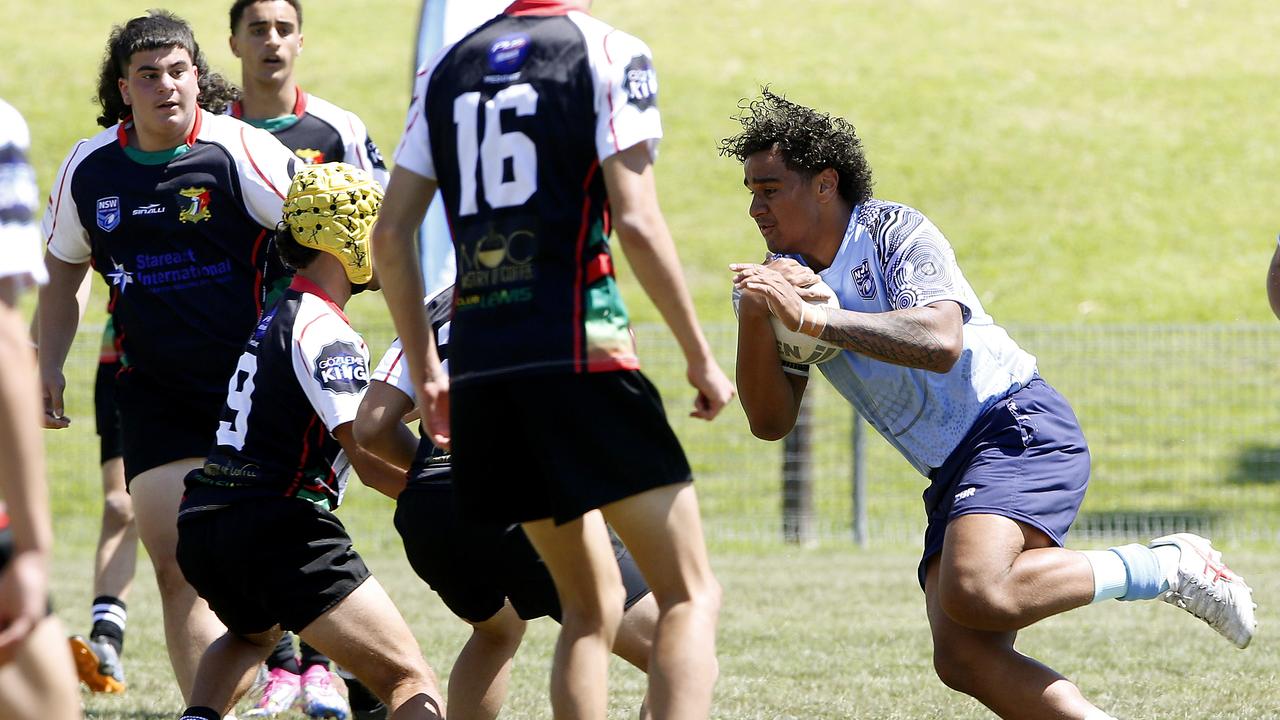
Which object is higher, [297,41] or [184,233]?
[297,41]

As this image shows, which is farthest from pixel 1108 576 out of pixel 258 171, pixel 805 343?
pixel 258 171

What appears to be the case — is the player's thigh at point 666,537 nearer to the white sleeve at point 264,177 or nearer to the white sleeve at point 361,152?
the white sleeve at point 264,177

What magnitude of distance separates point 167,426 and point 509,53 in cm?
235

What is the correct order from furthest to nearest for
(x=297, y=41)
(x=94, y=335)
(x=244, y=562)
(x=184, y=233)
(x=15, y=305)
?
(x=94, y=335) < (x=297, y=41) < (x=184, y=233) < (x=244, y=562) < (x=15, y=305)

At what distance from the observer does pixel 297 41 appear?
21.8 ft

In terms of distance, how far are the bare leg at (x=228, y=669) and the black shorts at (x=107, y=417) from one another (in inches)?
123

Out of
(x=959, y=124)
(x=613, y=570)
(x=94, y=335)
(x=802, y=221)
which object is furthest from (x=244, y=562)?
(x=959, y=124)

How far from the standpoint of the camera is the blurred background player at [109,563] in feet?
20.5

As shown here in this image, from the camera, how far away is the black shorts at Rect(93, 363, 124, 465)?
737cm

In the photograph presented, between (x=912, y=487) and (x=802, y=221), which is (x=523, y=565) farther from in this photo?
(x=912, y=487)

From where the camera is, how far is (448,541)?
4.23 metres

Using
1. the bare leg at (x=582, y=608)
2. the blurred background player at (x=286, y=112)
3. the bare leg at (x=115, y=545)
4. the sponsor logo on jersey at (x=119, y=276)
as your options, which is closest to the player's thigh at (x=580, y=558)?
the bare leg at (x=582, y=608)

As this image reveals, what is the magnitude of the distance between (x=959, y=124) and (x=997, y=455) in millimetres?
22559

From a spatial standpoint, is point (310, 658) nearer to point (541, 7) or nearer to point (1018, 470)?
point (1018, 470)
